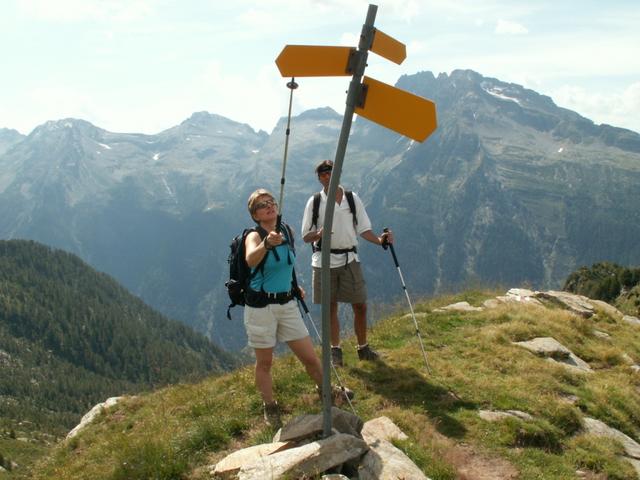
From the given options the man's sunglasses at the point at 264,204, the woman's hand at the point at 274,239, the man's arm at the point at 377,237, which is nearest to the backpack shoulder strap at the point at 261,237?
the man's sunglasses at the point at 264,204

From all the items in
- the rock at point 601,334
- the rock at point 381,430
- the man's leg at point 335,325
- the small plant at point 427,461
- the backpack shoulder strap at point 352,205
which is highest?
the backpack shoulder strap at point 352,205

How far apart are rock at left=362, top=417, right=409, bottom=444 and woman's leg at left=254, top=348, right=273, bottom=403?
5.79ft

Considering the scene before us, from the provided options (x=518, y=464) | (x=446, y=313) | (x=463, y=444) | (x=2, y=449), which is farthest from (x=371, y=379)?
(x=2, y=449)

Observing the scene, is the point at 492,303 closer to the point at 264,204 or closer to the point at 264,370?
the point at 264,370

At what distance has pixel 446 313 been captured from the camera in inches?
669

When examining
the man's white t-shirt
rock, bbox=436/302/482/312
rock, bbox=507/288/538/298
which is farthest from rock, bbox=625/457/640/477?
rock, bbox=507/288/538/298

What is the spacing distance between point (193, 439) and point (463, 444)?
4411mm

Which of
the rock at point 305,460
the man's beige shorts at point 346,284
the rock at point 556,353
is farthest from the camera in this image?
the rock at point 556,353

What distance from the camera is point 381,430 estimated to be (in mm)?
8523

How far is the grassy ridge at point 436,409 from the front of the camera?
27.3 ft

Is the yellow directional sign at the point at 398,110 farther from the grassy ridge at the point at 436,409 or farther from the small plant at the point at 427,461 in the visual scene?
the grassy ridge at the point at 436,409

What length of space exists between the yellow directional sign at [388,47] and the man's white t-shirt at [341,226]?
4.77 meters

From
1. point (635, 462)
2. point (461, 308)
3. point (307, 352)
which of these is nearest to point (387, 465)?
point (307, 352)

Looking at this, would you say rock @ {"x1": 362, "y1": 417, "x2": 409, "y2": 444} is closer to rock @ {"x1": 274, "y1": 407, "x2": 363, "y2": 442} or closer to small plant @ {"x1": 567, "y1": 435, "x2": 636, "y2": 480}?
rock @ {"x1": 274, "y1": 407, "x2": 363, "y2": 442}
